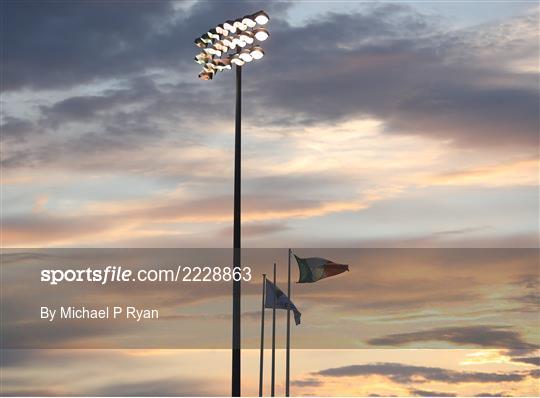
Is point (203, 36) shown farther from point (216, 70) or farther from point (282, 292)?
point (282, 292)

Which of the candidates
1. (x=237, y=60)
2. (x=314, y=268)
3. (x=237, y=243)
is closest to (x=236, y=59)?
(x=237, y=60)

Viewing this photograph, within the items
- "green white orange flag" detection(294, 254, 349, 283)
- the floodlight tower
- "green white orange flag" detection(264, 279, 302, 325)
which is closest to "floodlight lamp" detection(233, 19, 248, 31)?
the floodlight tower

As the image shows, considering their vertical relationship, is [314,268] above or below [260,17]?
below

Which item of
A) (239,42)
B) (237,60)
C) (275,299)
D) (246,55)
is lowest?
(275,299)

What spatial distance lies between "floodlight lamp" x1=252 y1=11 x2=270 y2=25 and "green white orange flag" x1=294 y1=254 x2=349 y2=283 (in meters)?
11.6

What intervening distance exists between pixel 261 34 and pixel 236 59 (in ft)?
3.06

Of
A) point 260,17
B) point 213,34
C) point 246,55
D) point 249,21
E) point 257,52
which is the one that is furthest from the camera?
point 213,34

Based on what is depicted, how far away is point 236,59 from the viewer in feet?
73.4

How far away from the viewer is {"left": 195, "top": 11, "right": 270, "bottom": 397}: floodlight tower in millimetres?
20406

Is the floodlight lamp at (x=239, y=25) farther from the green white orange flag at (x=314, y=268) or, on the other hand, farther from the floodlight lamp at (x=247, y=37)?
the green white orange flag at (x=314, y=268)

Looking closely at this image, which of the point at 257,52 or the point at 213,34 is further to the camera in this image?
the point at 213,34

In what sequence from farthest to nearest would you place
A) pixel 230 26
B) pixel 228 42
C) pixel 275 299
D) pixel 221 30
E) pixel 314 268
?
pixel 275 299
pixel 314 268
pixel 228 42
pixel 221 30
pixel 230 26

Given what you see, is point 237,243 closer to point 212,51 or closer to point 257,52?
point 257,52

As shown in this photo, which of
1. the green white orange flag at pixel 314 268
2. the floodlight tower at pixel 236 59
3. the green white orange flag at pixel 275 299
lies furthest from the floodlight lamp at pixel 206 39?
the green white orange flag at pixel 275 299
